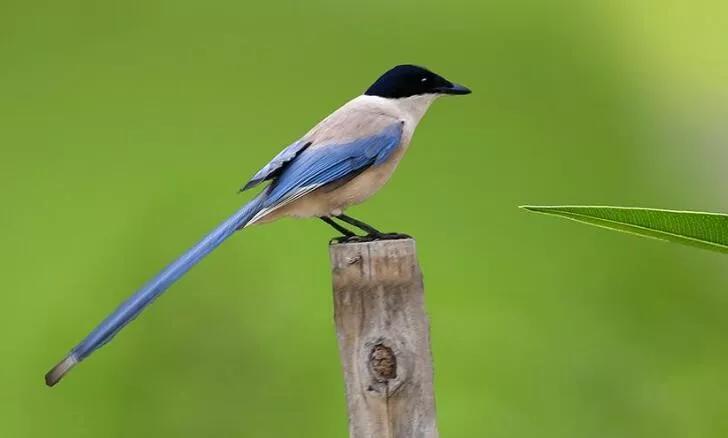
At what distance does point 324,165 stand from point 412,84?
27 cm

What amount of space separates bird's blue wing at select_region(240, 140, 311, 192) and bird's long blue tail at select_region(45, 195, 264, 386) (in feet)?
0.11

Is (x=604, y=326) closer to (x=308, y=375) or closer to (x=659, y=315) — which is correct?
(x=659, y=315)

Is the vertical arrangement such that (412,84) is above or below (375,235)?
above

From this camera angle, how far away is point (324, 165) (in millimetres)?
1542

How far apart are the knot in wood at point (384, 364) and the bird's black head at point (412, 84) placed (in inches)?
20.8

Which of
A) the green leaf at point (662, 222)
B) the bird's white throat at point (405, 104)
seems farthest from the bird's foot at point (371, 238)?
the green leaf at point (662, 222)

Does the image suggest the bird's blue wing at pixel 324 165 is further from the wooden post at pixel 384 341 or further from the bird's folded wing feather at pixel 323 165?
the wooden post at pixel 384 341

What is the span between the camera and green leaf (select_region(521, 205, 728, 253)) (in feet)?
3.29

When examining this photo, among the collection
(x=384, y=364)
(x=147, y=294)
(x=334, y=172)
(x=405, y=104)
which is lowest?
(x=384, y=364)

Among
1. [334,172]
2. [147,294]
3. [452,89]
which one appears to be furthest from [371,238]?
[452,89]

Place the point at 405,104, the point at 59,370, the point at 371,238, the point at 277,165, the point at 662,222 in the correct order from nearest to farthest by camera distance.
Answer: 1. the point at 662,222
2. the point at 59,370
3. the point at 371,238
4. the point at 277,165
5. the point at 405,104

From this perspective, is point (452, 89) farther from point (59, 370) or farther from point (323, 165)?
point (59, 370)

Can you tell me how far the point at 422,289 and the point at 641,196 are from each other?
5.55 ft

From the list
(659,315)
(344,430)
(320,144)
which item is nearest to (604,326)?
(659,315)
